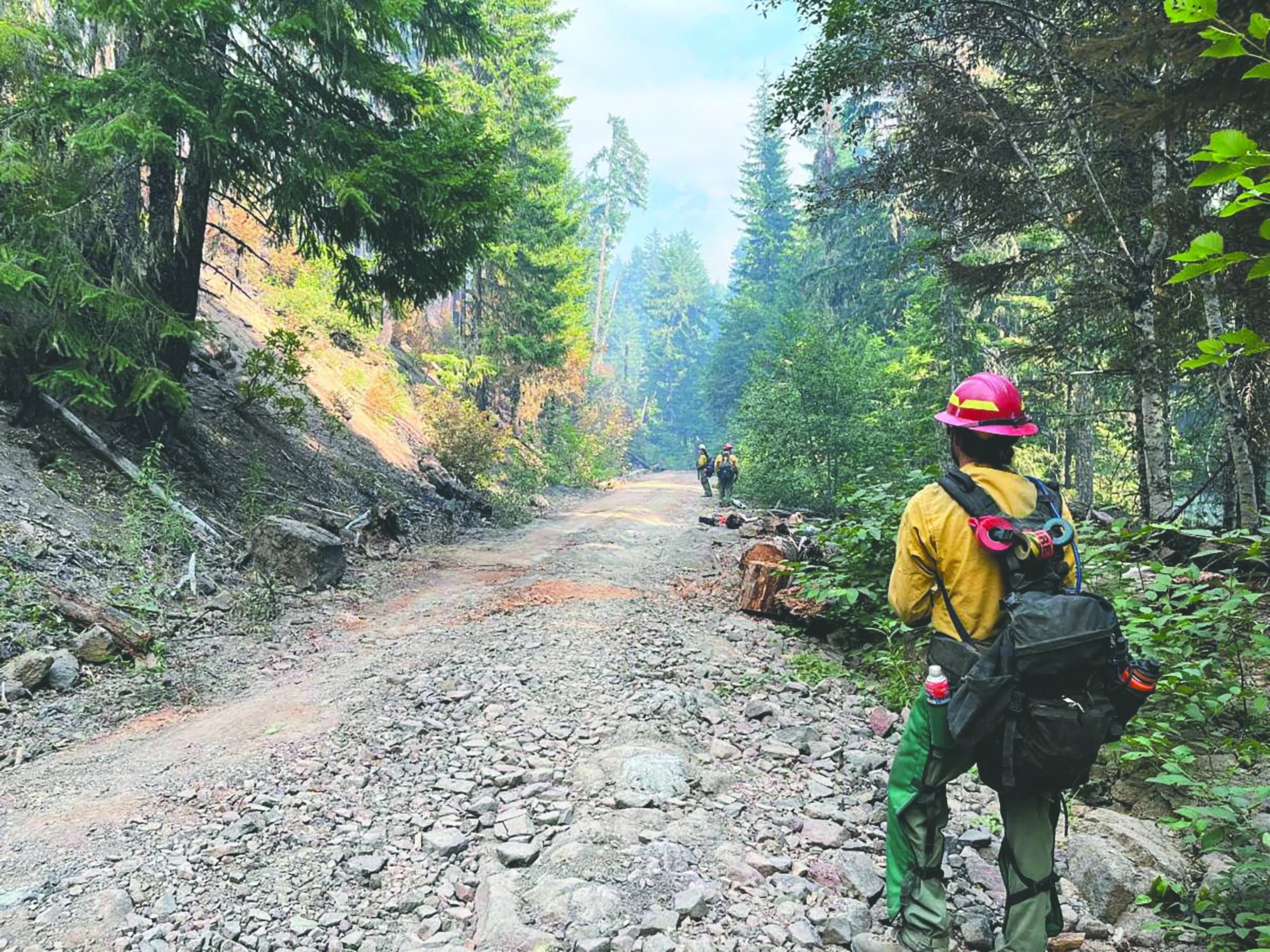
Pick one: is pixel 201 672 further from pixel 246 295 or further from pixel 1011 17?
pixel 246 295

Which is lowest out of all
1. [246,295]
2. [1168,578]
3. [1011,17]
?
[1168,578]

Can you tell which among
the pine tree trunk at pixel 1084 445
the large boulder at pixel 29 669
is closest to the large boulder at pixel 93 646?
the large boulder at pixel 29 669

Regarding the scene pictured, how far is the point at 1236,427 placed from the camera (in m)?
6.91

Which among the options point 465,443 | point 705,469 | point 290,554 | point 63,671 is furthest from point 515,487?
point 63,671

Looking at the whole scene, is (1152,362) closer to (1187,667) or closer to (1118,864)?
(1187,667)

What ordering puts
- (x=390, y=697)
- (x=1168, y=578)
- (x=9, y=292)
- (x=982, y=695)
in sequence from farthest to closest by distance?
(x=9, y=292) < (x=390, y=697) < (x=1168, y=578) < (x=982, y=695)

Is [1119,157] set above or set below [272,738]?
above

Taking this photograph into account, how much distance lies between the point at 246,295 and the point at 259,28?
491 inches

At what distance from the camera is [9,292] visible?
7.42 metres

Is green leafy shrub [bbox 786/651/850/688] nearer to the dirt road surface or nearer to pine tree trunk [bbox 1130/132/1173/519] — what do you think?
the dirt road surface

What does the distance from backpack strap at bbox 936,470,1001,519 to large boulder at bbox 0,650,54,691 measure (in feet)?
21.9

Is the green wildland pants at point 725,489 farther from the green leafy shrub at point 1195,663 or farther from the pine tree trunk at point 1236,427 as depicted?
the green leafy shrub at point 1195,663

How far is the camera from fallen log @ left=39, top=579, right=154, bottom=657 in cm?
603

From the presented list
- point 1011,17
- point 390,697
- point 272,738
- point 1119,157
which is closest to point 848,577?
point 390,697
